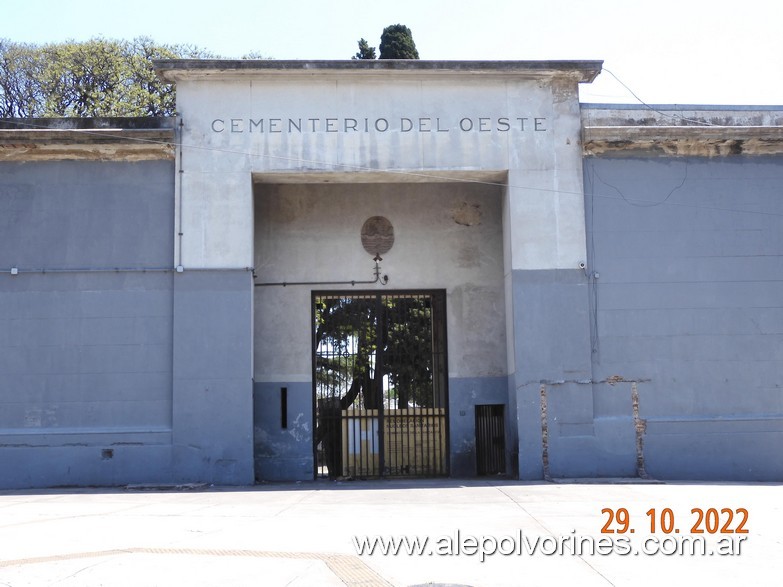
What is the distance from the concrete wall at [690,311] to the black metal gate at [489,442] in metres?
2.22

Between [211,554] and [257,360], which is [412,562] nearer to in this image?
[211,554]

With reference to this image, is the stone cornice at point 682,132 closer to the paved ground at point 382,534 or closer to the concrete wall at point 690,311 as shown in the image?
the concrete wall at point 690,311

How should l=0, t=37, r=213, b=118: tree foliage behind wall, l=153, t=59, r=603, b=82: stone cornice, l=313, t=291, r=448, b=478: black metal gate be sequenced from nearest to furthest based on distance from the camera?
l=153, t=59, r=603, b=82: stone cornice < l=313, t=291, r=448, b=478: black metal gate < l=0, t=37, r=213, b=118: tree foliage behind wall

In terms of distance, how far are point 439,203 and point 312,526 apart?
31.6 feet

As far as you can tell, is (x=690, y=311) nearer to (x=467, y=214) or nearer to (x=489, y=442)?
(x=489, y=442)

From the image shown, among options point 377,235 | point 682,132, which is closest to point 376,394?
point 377,235

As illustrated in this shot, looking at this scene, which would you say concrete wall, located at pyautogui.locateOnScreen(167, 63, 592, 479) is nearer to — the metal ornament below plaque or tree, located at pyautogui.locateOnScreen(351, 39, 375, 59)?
the metal ornament below plaque

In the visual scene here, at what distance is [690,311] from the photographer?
1628 cm

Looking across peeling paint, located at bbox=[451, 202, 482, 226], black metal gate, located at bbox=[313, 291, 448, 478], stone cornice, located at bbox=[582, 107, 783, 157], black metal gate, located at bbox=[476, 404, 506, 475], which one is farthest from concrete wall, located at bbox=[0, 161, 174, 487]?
stone cornice, located at bbox=[582, 107, 783, 157]

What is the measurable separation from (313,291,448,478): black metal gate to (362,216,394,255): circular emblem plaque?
90cm

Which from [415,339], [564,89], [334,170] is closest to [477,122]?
[564,89]

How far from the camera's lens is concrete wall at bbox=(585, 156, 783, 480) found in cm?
1596

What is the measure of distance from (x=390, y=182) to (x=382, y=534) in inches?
366

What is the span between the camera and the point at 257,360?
17266mm
